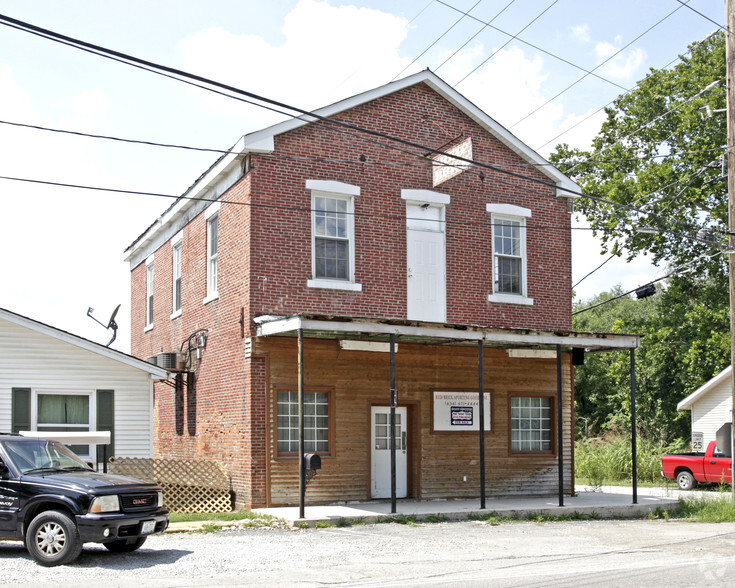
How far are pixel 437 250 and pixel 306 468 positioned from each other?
607cm

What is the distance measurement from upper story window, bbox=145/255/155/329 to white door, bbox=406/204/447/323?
351 inches

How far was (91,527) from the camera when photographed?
11.4m

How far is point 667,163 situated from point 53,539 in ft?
92.9

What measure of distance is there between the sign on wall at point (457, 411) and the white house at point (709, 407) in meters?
14.5

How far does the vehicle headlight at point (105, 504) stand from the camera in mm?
11445

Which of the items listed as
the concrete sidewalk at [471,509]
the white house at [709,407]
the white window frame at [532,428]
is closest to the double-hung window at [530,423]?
the white window frame at [532,428]

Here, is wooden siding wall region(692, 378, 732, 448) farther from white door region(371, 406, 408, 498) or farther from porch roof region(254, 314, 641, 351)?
white door region(371, 406, 408, 498)

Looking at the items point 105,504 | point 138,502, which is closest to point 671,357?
point 138,502

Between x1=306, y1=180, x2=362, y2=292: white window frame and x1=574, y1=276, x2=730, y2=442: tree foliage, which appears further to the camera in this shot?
x1=574, y1=276, x2=730, y2=442: tree foliage

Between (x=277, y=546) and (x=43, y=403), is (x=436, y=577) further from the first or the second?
(x=43, y=403)

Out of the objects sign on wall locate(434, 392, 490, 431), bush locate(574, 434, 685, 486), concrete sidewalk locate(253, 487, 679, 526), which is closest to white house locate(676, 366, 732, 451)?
bush locate(574, 434, 685, 486)

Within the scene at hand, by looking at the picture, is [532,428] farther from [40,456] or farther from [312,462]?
[40,456]

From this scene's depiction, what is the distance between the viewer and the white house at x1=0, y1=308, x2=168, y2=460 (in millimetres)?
18156

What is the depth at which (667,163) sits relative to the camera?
33.9m
